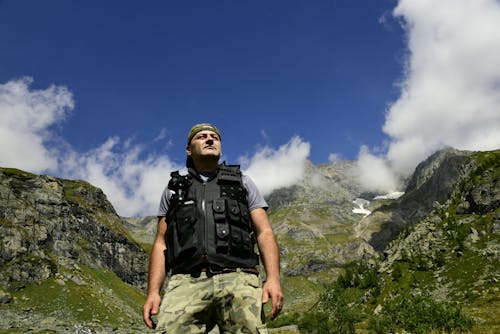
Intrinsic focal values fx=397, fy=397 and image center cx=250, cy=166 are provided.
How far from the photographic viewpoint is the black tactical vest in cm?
668

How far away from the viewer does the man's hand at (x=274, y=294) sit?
6.38m

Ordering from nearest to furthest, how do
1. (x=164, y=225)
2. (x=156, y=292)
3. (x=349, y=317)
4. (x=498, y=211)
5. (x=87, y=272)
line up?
(x=156, y=292), (x=164, y=225), (x=349, y=317), (x=498, y=211), (x=87, y=272)

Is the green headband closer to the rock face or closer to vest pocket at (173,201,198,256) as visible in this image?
vest pocket at (173,201,198,256)

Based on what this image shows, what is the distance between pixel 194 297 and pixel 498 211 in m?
179

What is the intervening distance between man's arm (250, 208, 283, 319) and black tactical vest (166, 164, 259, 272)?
0.17m

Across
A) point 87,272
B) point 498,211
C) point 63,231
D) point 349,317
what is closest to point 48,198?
point 63,231

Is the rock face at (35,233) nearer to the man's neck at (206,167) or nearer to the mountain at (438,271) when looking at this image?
the mountain at (438,271)

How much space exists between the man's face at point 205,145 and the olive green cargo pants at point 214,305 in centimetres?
225

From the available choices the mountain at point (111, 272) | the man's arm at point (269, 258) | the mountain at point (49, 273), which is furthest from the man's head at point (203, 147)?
the mountain at point (49, 273)

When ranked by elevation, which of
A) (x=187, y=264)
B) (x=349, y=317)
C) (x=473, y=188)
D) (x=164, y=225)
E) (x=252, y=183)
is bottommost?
(x=187, y=264)

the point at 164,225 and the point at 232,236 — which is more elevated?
the point at 164,225

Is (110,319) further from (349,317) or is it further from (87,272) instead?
(349,317)

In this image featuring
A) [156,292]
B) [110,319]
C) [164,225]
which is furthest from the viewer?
[110,319]

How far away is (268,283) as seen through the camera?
657cm
